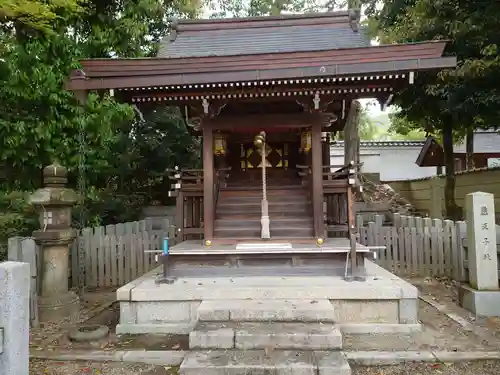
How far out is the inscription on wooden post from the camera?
6145 millimetres

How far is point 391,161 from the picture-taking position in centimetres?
2622

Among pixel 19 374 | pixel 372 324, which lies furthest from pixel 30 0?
pixel 372 324

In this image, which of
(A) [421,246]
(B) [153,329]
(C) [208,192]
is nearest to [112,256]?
(C) [208,192]

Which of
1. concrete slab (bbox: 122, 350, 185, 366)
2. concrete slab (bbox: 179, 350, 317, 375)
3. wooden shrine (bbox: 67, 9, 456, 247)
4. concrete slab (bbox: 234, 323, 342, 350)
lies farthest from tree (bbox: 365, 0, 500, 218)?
concrete slab (bbox: 122, 350, 185, 366)

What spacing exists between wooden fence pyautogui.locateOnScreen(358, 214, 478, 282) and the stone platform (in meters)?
3.28

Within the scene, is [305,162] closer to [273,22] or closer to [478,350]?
[273,22]

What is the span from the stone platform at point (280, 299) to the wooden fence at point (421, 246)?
10.7 ft

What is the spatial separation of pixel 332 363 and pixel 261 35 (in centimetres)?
751

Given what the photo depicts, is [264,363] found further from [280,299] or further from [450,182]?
[450,182]

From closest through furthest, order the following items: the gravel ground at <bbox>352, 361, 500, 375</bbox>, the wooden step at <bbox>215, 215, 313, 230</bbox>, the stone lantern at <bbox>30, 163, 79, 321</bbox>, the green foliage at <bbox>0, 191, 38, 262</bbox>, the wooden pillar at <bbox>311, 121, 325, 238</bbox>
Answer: the gravel ground at <bbox>352, 361, 500, 375</bbox> < the stone lantern at <bbox>30, 163, 79, 321</bbox> < the wooden pillar at <bbox>311, 121, 325, 238</bbox> < the wooden step at <bbox>215, 215, 313, 230</bbox> < the green foliage at <bbox>0, 191, 38, 262</bbox>

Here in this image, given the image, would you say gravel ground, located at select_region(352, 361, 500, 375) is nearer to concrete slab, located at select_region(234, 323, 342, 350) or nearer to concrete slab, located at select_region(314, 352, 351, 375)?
concrete slab, located at select_region(314, 352, 351, 375)

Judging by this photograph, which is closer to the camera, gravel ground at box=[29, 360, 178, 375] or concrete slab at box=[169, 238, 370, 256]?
gravel ground at box=[29, 360, 178, 375]

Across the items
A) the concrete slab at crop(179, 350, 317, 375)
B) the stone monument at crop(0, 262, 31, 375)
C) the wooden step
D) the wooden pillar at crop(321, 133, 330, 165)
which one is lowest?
the concrete slab at crop(179, 350, 317, 375)

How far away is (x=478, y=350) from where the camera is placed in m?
4.64
